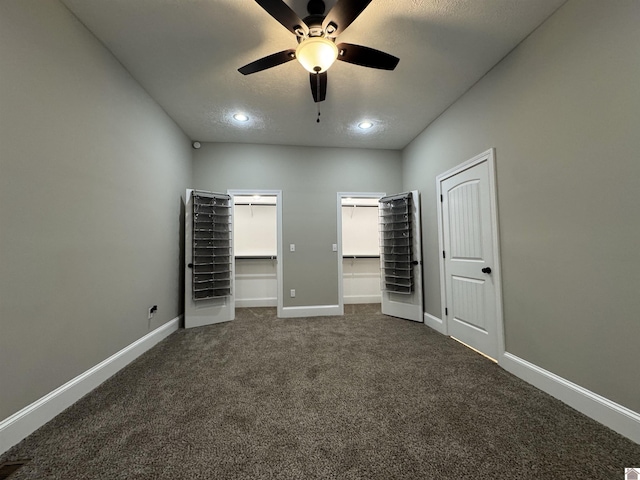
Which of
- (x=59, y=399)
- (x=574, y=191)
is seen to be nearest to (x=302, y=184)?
(x=574, y=191)

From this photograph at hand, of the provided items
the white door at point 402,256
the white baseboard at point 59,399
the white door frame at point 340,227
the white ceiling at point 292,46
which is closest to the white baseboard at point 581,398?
the white door at point 402,256

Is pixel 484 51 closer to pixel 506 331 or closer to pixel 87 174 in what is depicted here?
pixel 506 331

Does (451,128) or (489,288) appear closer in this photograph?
(489,288)

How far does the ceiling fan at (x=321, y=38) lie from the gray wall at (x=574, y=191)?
1.22m

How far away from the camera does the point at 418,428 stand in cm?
157

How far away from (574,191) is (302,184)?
3283 millimetres

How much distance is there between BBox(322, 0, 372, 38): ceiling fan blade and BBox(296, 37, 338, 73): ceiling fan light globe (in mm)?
89

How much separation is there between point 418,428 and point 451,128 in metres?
3.11

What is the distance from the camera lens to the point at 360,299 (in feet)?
17.3

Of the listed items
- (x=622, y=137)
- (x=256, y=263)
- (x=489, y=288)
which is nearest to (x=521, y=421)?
(x=489, y=288)

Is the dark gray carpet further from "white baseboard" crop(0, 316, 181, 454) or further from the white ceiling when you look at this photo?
the white ceiling

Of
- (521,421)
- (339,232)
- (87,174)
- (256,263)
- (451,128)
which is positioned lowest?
(521,421)

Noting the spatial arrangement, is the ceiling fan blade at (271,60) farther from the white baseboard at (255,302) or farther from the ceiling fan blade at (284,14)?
the white baseboard at (255,302)

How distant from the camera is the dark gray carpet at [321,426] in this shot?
129 cm
